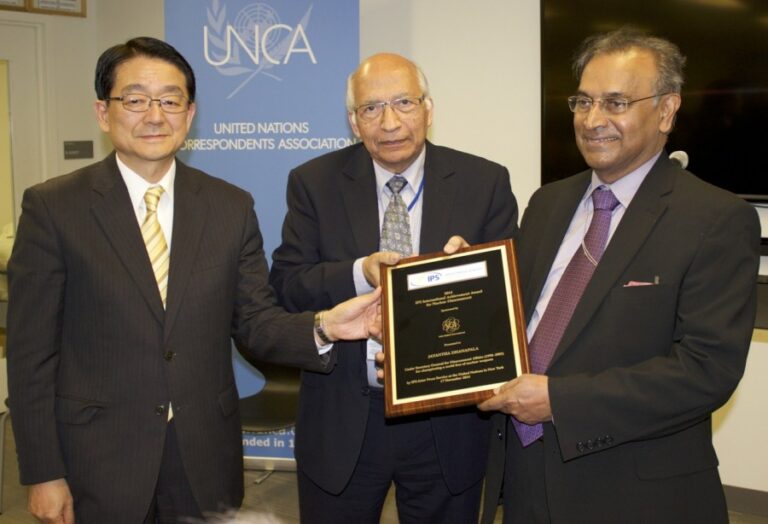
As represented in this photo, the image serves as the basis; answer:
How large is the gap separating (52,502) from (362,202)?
1275 mm

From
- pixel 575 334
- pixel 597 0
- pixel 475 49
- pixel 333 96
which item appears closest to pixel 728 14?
pixel 597 0

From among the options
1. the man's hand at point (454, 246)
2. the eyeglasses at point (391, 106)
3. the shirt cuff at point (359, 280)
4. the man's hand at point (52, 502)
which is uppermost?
the eyeglasses at point (391, 106)

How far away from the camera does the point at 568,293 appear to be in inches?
86.0

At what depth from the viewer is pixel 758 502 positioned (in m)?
4.33

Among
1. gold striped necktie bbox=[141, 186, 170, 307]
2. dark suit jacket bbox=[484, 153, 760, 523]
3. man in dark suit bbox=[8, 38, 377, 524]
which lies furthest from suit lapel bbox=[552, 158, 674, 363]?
gold striped necktie bbox=[141, 186, 170, 307]

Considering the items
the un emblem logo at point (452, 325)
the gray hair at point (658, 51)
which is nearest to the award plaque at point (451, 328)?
the un emblem logo at point (452, 325)

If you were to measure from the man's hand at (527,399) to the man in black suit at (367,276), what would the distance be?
1.37 feet

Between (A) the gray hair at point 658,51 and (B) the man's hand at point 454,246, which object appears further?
(B) the man's hand at point 454,246

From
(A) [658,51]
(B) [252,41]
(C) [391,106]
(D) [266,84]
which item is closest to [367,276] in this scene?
(C) [391,106]

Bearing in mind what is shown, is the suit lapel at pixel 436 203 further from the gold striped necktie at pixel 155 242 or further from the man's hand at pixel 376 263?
the gold striped necktie at pixel 155 242

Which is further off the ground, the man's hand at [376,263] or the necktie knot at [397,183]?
the necktie knot at [397,183]

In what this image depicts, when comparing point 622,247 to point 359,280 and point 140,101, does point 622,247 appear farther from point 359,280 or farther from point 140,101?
point 140,101

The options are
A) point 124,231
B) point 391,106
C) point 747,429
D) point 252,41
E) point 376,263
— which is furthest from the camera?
point 252,41

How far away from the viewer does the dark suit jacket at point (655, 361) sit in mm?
1979
